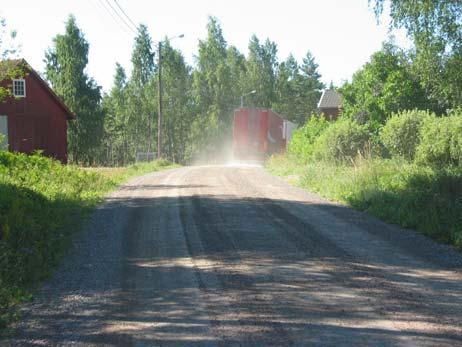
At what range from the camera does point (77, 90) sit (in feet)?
178

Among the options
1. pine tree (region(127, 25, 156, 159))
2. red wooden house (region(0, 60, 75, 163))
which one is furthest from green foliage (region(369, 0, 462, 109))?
pine tree (region(127, 25, 156, 159))

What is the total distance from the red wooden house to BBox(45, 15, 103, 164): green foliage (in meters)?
15.8

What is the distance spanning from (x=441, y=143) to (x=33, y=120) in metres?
28.7

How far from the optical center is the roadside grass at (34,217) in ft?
22.0

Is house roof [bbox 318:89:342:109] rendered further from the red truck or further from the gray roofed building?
the red truck

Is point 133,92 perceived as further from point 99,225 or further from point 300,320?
point 300,320

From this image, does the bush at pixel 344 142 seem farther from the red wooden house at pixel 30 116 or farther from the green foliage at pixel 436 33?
the red wooden house at pixel 30 116

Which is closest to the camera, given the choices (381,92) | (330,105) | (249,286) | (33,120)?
(249,286)

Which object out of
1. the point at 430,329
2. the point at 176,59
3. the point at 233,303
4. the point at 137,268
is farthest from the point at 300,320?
the point at 176,59

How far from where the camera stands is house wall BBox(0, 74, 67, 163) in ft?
118

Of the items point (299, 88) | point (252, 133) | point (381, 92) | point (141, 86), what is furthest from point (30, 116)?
point (299, 88)

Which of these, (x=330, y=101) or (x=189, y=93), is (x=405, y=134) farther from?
(x=189, y=93)

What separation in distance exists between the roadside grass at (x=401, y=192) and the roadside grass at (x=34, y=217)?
266 inches

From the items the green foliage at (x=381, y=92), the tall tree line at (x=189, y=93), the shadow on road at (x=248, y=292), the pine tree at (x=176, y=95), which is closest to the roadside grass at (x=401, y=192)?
the shadow on road at (x=248, y=292)
